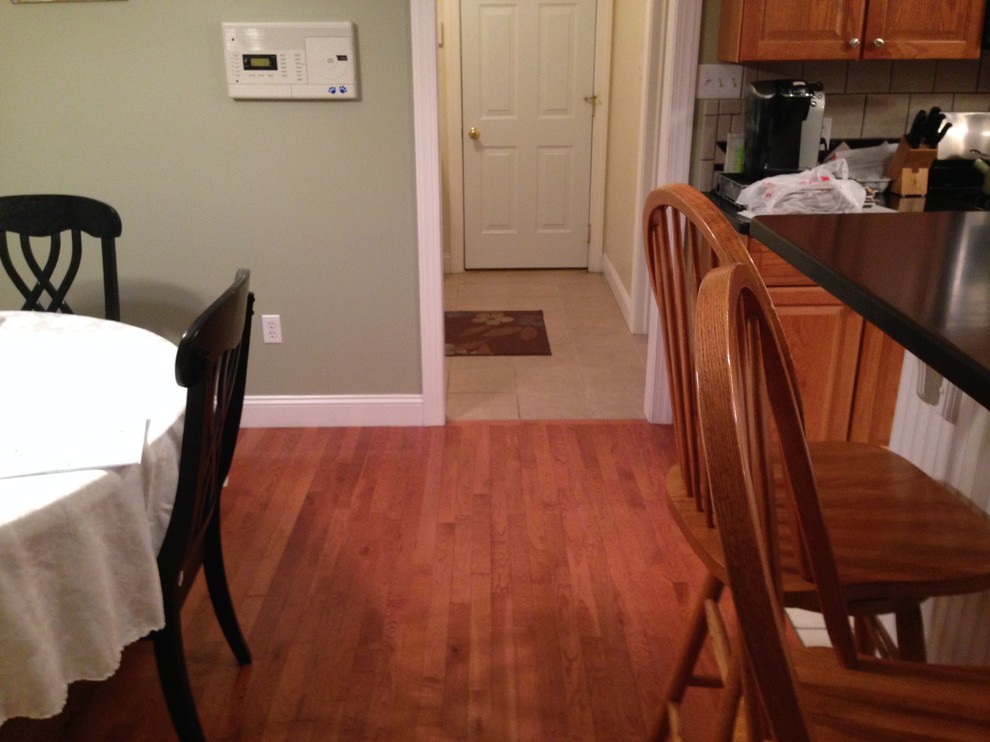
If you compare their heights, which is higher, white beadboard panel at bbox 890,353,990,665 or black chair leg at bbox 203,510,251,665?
white beadboard panel at bbox 890,353,990,665

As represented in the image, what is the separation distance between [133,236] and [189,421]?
1852 millimetres

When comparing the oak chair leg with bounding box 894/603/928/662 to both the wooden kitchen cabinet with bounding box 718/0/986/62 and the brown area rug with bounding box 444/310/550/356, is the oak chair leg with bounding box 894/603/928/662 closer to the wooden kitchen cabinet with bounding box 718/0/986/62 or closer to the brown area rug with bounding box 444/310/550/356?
the wooden kitchen cabinet with bounding box 718/0/986/62

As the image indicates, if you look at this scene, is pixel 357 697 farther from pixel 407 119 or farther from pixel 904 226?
pixel 407 119

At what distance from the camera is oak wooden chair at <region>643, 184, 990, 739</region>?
0.96m

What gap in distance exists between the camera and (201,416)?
1257 millimetres

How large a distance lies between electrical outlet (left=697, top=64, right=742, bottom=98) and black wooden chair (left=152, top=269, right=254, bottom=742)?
190cm

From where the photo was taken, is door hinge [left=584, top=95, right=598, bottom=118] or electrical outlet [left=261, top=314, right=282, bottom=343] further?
door hinge [left=584, top=95, right=598, bottom=118]

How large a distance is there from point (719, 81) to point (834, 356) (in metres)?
1.00

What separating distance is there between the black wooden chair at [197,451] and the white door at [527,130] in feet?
12.2

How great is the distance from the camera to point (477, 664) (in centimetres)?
187

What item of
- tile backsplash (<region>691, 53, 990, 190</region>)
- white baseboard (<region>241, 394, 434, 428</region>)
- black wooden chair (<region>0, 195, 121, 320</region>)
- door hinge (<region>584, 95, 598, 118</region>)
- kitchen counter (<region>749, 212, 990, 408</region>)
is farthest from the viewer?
door hinge (<region>584, 95, 598, 118</region>)

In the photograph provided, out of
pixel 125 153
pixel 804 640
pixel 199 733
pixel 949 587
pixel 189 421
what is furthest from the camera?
pixel 125 153

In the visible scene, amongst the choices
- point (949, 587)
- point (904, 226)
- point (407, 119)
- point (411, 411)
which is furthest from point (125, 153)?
point (949, 587)

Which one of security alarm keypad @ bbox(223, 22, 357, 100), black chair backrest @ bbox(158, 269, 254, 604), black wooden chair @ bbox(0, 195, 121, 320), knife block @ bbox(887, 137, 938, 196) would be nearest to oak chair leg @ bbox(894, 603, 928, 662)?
black chair backrest @ bbox(158, 269, 254, 604)
